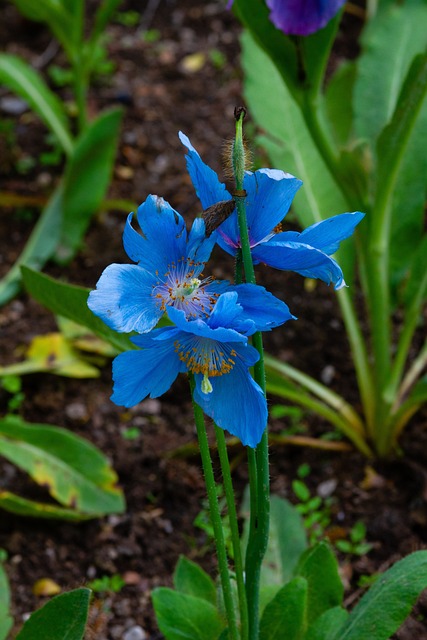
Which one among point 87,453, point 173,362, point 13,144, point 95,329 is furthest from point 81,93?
point 173,362

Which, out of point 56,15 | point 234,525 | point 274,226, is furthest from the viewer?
point 56,15

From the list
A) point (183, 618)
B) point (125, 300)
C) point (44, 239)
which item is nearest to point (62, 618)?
point (183, 618)

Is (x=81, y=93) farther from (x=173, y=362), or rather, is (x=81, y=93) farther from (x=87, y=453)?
(x=173, y=362)

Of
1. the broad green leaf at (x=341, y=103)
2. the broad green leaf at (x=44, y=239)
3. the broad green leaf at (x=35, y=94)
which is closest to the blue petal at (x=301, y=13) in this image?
the broad green leaf at (x=341, y=103)

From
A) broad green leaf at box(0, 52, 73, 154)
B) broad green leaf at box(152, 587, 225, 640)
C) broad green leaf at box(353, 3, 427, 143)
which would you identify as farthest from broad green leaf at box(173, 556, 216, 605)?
broad green leaf at box(0, 52, 73, 154)

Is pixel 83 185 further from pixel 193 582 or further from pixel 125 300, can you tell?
pixel 125 300

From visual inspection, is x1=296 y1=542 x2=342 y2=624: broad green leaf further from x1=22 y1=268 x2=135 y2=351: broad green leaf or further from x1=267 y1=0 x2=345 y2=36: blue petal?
x1=267 y1=0 x2=345 y2=36: blue petal
